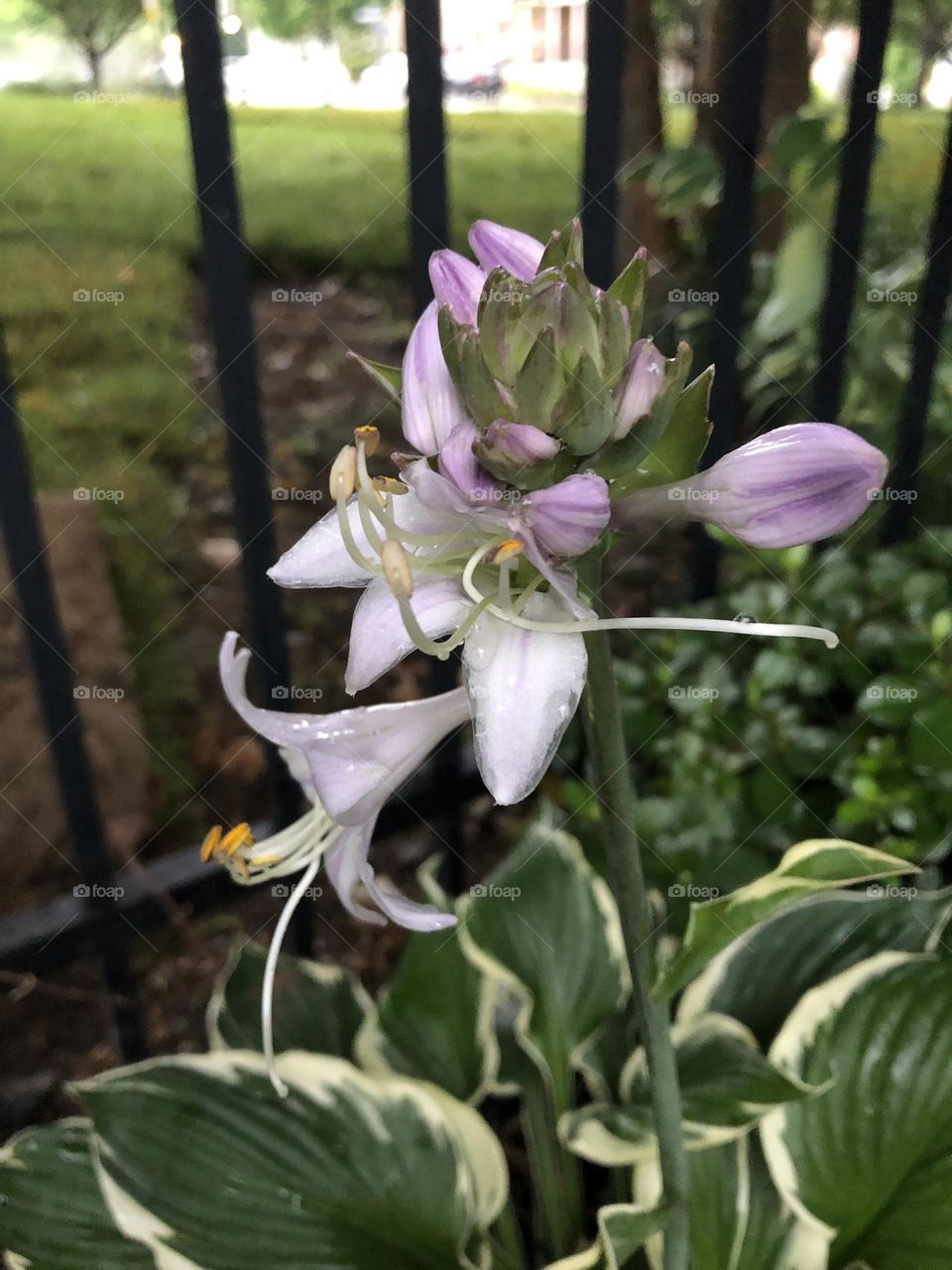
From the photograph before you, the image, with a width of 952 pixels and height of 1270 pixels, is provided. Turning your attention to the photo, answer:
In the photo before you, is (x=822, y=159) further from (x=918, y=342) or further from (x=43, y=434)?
(x=43, y=434)

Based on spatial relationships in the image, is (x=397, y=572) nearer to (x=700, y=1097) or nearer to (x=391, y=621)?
(x=391, y=621)

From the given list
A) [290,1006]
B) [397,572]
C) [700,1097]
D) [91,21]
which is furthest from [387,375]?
[91,21]

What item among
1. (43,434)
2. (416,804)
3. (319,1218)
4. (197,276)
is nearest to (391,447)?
(43,434)

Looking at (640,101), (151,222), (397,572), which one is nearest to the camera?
(397,572)

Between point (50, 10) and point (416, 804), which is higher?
point (50, 10)

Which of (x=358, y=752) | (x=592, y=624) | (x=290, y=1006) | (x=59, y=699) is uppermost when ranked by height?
(x=592, y=624)

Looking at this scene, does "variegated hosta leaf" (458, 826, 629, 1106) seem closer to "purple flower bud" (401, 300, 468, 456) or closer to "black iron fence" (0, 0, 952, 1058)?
"black iron fence" (0, 0, 952, 1058)

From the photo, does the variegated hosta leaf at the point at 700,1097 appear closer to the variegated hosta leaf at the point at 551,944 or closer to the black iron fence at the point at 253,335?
the variegated hosta leaf at the point at 551,944
